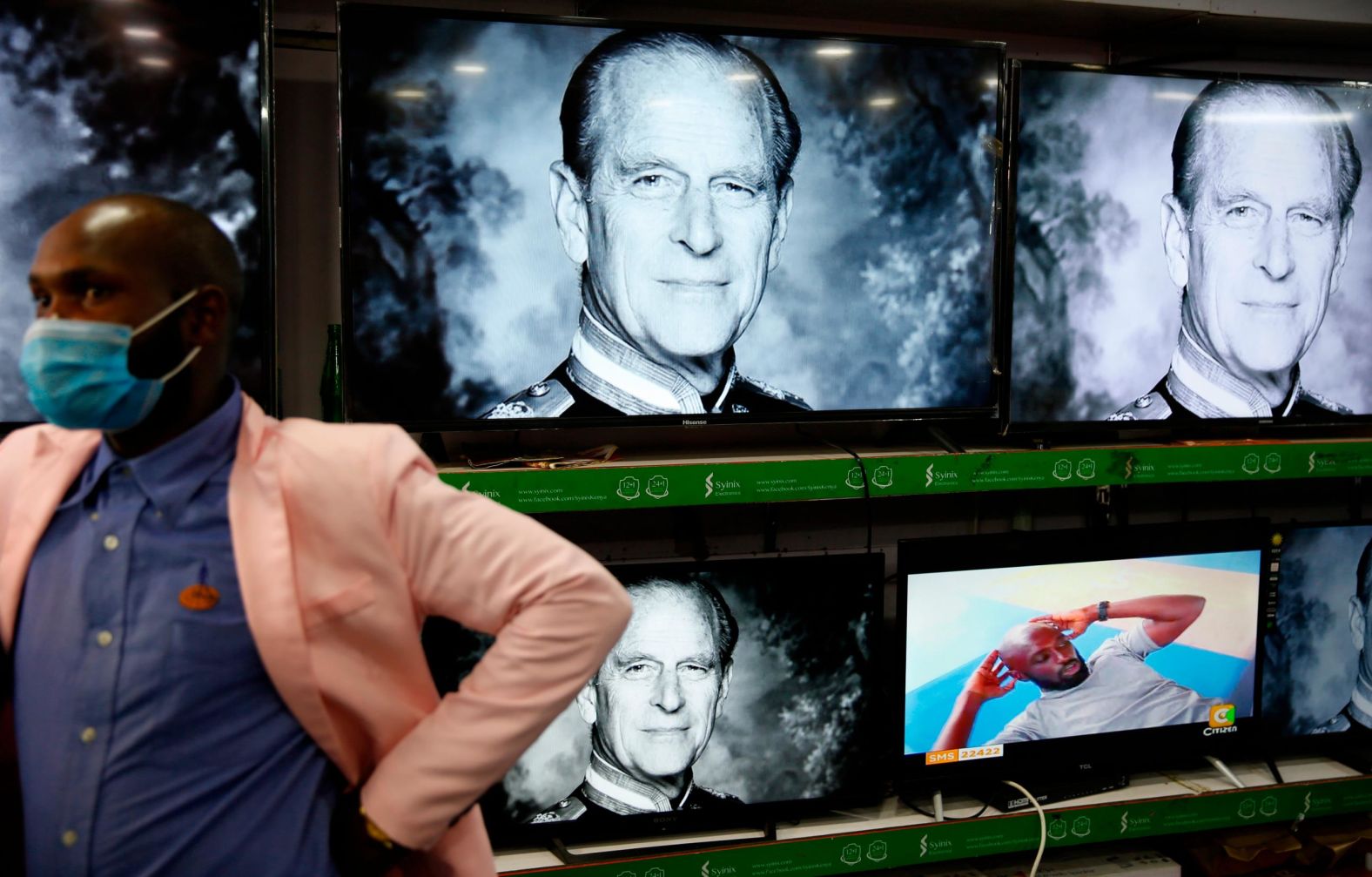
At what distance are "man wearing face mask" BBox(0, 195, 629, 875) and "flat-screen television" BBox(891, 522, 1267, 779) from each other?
5.06 ft

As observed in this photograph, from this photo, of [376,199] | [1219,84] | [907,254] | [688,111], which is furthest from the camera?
[1219,84]

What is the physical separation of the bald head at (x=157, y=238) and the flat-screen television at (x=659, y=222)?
3.39 ft

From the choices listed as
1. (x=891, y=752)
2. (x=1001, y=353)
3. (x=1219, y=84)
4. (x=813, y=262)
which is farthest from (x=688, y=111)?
(x=891, y=752)

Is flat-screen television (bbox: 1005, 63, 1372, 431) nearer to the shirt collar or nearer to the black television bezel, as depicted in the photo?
the black television bezel

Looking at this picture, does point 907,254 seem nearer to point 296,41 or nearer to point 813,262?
point 813,262

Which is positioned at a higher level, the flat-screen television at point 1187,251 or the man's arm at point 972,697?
the flat-screen television at point 1187,251

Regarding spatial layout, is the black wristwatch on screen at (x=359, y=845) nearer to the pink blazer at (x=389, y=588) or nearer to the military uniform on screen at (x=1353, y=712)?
the pink blazer at (x=389, y=588)

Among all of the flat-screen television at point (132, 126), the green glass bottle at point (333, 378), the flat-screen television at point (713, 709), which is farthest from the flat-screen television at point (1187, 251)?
the flat-screen television at point (132, 126)

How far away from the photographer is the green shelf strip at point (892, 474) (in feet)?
7.73

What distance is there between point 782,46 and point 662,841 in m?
1.72

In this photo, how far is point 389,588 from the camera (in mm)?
1277

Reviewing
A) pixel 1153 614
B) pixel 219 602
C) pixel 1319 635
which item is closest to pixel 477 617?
pixel 219 602

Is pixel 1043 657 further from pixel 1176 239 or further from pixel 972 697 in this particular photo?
pixel 1176 239

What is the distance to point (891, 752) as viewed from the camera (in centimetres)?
272
